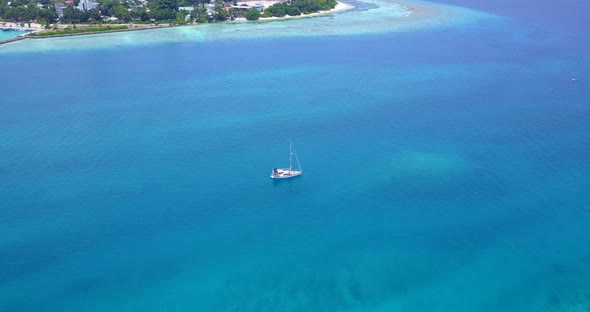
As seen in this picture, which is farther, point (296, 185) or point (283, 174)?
point (283, 174)

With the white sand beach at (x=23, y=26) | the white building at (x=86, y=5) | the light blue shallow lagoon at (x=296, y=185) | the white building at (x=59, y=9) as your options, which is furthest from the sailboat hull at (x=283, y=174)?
the white building at (x=59, y=9)

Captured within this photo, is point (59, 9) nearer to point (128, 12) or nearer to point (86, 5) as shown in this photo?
point (86, 5)

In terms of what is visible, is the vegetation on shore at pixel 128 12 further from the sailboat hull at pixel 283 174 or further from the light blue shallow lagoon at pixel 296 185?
the sailboat hull at pixel 283 174

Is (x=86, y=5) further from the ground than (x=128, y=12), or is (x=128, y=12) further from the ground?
(x=86, y=5)

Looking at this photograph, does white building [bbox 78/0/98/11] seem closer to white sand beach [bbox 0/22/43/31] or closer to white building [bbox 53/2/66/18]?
white building [bbox 53/2/66/18]

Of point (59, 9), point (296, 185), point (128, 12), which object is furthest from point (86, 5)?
point (296, 185)

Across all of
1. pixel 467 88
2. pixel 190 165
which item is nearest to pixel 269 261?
pixel 190 165
